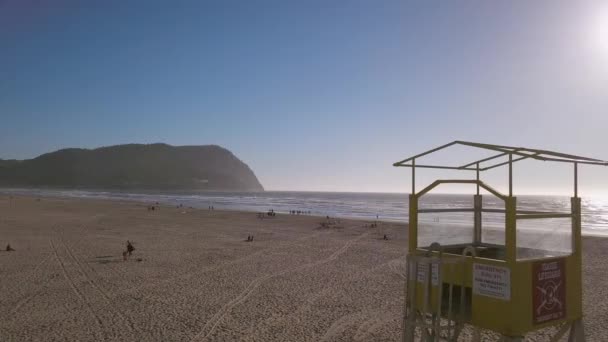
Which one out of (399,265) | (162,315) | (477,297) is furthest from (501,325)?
(399,265)

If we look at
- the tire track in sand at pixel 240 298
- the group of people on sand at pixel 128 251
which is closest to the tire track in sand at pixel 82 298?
the tire track in sand at pixel 240 298

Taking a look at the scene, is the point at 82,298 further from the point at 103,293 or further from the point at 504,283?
the point at 504,283

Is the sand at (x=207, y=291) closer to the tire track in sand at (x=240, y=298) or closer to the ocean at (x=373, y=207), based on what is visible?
the tire track in sand at (x=240, y=298)

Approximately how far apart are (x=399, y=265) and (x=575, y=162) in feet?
41.3

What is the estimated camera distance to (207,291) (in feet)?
43.9

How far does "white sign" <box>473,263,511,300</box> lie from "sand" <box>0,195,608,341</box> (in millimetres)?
4301

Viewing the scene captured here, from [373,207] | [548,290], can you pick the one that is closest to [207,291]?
[548,290]

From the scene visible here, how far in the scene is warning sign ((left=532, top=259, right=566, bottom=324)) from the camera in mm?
5543

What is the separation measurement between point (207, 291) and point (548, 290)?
9917 mm

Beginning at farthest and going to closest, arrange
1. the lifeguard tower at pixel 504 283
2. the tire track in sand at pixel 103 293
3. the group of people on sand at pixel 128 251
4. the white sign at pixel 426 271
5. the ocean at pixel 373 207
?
the ocean at pixel 373 207 → the group of people on sand at pixel 128 251 → the tire track in sand at pixel 103 293 → the white sign at pixel 426 271 → the lifeguard tower at pixel 504 283

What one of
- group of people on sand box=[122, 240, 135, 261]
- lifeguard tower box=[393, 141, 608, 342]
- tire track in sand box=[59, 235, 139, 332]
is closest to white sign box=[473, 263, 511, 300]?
lifeguard tower box=[393, 141, 608, 342]

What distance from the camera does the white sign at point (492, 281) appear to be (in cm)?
537

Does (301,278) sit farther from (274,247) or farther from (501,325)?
(501,325)

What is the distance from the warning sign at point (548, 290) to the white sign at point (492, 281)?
0.40 meters
